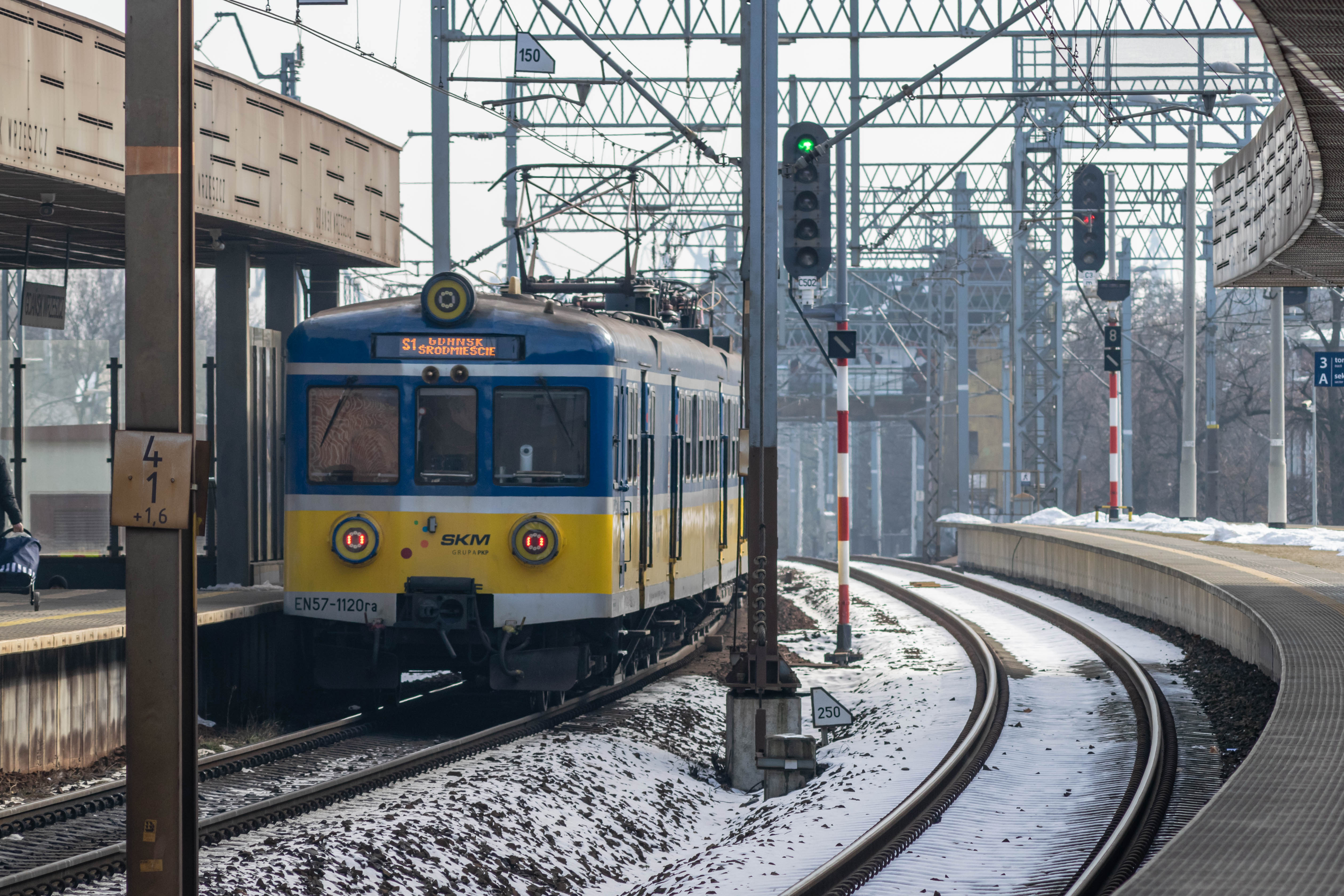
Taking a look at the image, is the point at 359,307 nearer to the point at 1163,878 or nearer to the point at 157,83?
the point at 157,83

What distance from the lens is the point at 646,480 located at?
13.3 meters

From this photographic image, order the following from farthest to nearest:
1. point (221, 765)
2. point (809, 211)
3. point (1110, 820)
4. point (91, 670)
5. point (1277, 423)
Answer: point (1277, 423) < point (809, 211) < point (91, 670) < point (221, 765) < point (1110, 820)

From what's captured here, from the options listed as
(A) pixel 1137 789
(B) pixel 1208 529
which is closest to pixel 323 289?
(A) pixel 1137 789

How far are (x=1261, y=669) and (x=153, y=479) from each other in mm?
10243

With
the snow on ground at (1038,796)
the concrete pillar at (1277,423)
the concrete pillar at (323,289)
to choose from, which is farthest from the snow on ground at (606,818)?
the concrete pillar at (1277,423)

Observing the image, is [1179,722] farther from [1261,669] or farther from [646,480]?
[646,480]

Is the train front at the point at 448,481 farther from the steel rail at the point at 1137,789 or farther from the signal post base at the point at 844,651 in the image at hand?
the signal post base at the point at 844,651

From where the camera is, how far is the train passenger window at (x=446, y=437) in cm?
1219

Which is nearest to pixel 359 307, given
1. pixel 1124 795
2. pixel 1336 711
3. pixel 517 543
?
pixel 517 543

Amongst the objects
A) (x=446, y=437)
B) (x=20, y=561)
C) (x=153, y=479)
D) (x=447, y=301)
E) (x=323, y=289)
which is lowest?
(x=20, y=561)

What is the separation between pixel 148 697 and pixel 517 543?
6.43 m

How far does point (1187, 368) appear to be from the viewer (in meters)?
30.7

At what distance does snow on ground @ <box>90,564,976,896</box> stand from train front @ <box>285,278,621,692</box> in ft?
Result: 3.79

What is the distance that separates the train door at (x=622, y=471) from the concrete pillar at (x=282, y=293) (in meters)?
4.83
